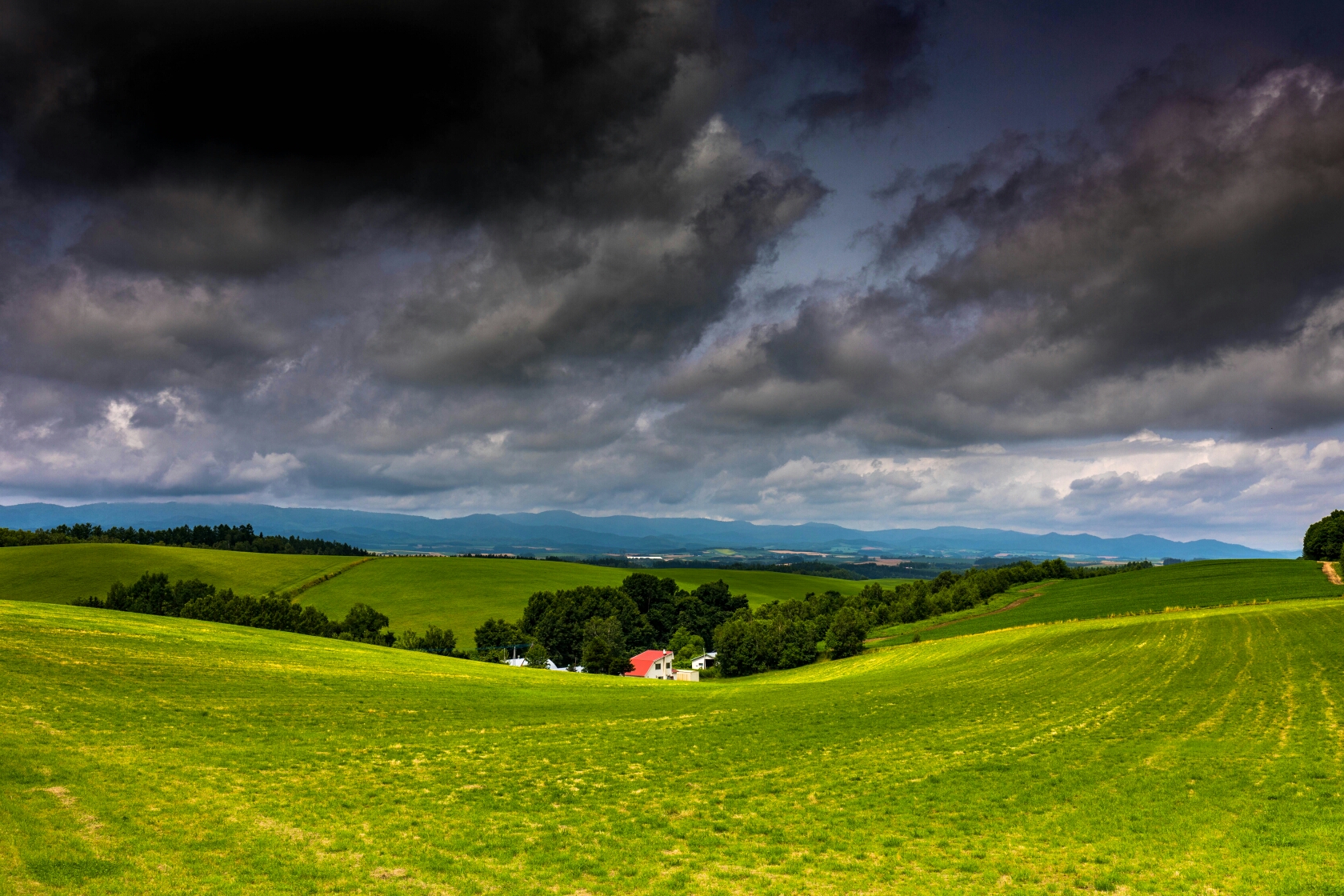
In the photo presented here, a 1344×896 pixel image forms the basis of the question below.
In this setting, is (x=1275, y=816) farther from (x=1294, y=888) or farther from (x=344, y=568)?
(x=344, y=568)

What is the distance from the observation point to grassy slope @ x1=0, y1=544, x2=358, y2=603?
4301 inches

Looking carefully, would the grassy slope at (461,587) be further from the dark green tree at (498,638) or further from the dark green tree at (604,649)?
the dark green tree at (604,649)

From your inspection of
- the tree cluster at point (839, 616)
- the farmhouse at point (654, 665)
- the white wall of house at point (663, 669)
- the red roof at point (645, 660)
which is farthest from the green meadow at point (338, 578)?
the tree cluster at point (839, 616)

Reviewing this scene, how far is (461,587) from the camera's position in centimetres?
14050

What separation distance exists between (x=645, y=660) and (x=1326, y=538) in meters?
117

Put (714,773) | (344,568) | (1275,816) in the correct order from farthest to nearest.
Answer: (344,568), (714,773), (1275,816)

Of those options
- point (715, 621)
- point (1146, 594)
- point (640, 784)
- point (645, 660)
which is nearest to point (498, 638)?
point (645, 660)

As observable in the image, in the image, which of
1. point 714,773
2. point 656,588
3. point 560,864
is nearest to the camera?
point 560,864

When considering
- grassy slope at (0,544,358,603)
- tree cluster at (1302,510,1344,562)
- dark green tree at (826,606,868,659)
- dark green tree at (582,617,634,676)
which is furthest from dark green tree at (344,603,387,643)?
tree cluster at (1302,510,1344,562)

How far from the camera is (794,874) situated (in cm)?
1317

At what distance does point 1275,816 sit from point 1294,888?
4.58 m

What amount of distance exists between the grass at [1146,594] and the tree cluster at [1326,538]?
345 inches

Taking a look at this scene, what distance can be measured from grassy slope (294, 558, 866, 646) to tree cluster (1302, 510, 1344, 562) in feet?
305

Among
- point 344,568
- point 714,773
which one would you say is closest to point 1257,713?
point 714,773
